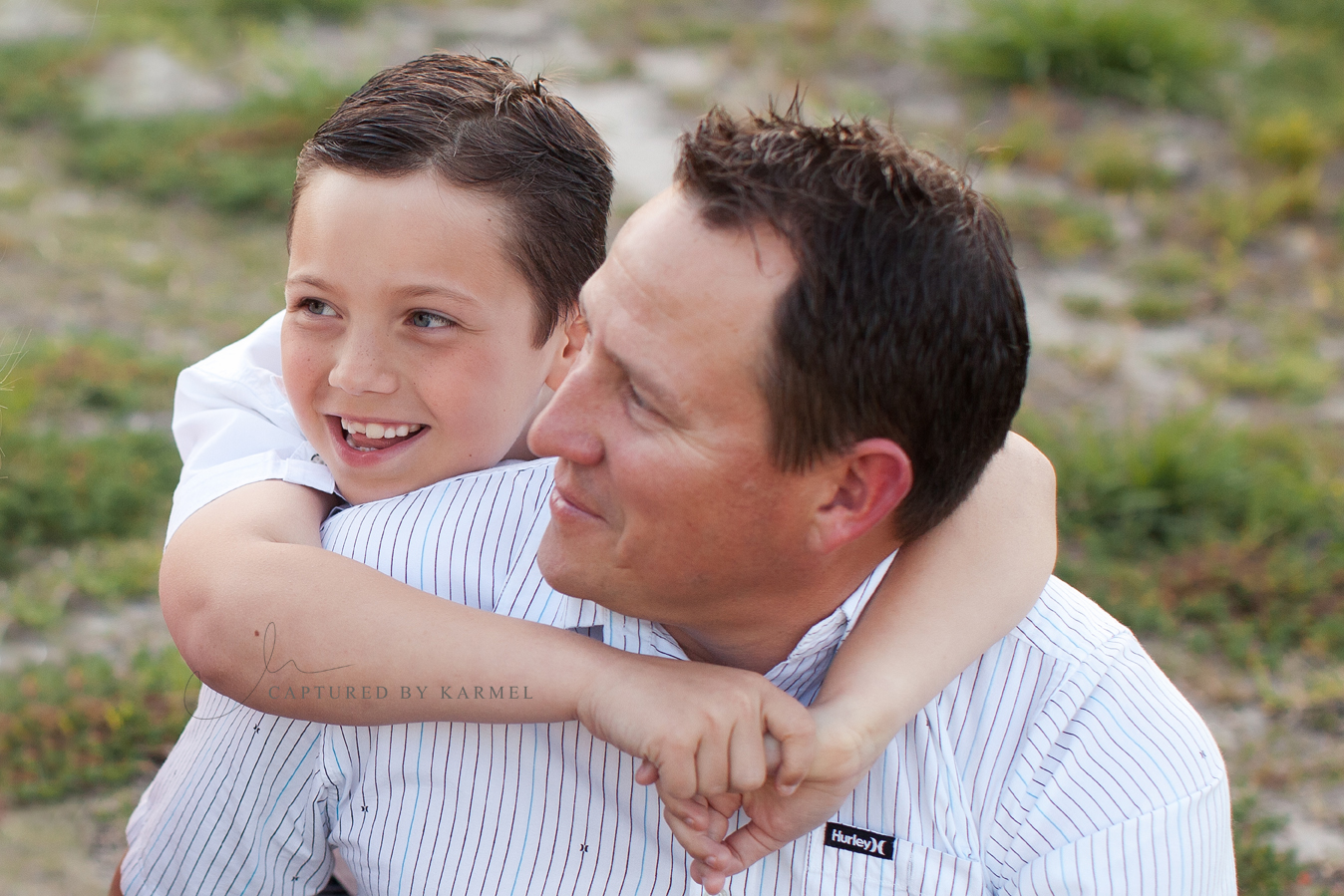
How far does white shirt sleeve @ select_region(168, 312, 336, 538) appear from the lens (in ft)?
7.66

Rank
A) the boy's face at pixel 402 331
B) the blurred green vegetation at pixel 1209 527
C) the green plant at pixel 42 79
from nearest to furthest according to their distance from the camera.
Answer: the boy's face at pixel 402 331
the blurred green vegetation at pixel 1209 527
the green plant at pixel 42 79

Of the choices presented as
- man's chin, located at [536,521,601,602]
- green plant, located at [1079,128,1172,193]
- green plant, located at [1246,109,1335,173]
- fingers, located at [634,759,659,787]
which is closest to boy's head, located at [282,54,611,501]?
man's chin, located at [536,521,601,602]

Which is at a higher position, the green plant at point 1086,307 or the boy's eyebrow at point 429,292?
the boy's eyebrow at point 429,292

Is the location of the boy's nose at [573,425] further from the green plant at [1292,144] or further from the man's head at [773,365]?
the green plant at [1292,144]

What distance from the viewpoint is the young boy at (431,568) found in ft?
6.14

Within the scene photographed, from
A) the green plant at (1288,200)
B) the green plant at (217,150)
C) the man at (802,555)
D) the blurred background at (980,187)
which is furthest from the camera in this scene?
the green plant at (217,150)

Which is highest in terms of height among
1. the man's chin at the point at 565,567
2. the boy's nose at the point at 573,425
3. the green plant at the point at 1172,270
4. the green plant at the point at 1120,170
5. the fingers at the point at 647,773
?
the boy's nose at the point at 573,425

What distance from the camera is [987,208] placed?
1.97 meters

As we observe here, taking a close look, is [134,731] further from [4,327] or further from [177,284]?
[177,284]

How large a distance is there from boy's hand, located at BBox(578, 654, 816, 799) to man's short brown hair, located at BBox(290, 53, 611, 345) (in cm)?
95

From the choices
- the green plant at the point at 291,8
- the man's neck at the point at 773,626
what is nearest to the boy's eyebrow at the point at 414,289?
the man's neck at the point at 773,626

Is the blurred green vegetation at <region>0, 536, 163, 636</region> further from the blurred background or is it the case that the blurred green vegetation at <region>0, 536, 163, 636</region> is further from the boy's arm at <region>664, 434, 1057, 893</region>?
the boy's arm at <region>664, 434, 1057, 893</region>

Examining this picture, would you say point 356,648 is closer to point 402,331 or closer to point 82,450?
point 402,331

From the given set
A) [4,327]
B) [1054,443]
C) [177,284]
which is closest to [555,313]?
[1054,443]
